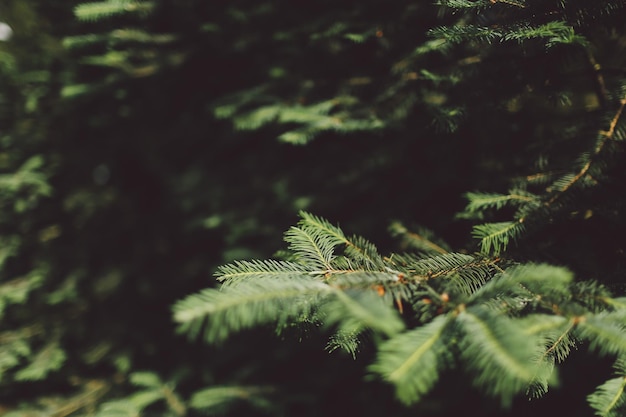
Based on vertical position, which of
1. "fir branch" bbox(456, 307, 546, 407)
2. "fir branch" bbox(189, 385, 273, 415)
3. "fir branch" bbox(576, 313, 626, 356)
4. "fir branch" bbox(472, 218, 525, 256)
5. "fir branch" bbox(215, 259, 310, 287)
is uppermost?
"fir branch" bbox(215, 259, 310, 287)

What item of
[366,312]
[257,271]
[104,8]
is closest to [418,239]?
[257,271]

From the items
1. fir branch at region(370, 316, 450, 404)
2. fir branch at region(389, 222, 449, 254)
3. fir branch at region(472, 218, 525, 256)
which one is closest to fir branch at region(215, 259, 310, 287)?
fir branch at region(370, 316, 450, 404)

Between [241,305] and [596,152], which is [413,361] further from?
[596,152]

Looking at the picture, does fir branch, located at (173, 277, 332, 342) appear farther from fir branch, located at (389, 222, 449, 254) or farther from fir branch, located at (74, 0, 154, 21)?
fir branch, located at (74, 0, 154, 21)

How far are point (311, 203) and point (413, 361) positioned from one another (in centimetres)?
178

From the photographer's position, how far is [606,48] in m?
1.73

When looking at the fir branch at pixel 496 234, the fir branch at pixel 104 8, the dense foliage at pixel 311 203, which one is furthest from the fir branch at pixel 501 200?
the fir branch at pixel 104 8

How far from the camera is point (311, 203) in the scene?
2385 millimetres

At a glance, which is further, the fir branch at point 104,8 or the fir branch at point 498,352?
the fir branch at point 104,8

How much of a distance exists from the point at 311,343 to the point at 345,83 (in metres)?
1.69

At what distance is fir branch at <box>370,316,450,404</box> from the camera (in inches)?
24.5

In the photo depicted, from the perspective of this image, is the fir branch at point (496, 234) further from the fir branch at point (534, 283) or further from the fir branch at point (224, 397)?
the fir branch at point (224, 397)

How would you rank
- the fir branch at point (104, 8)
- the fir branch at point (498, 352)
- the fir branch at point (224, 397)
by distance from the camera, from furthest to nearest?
1. the fir branch at point (224, 397)
2. the fir branch at point (104, 8)
3. the fir branch at point (498, 352)

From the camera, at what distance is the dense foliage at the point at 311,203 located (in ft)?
3.00
